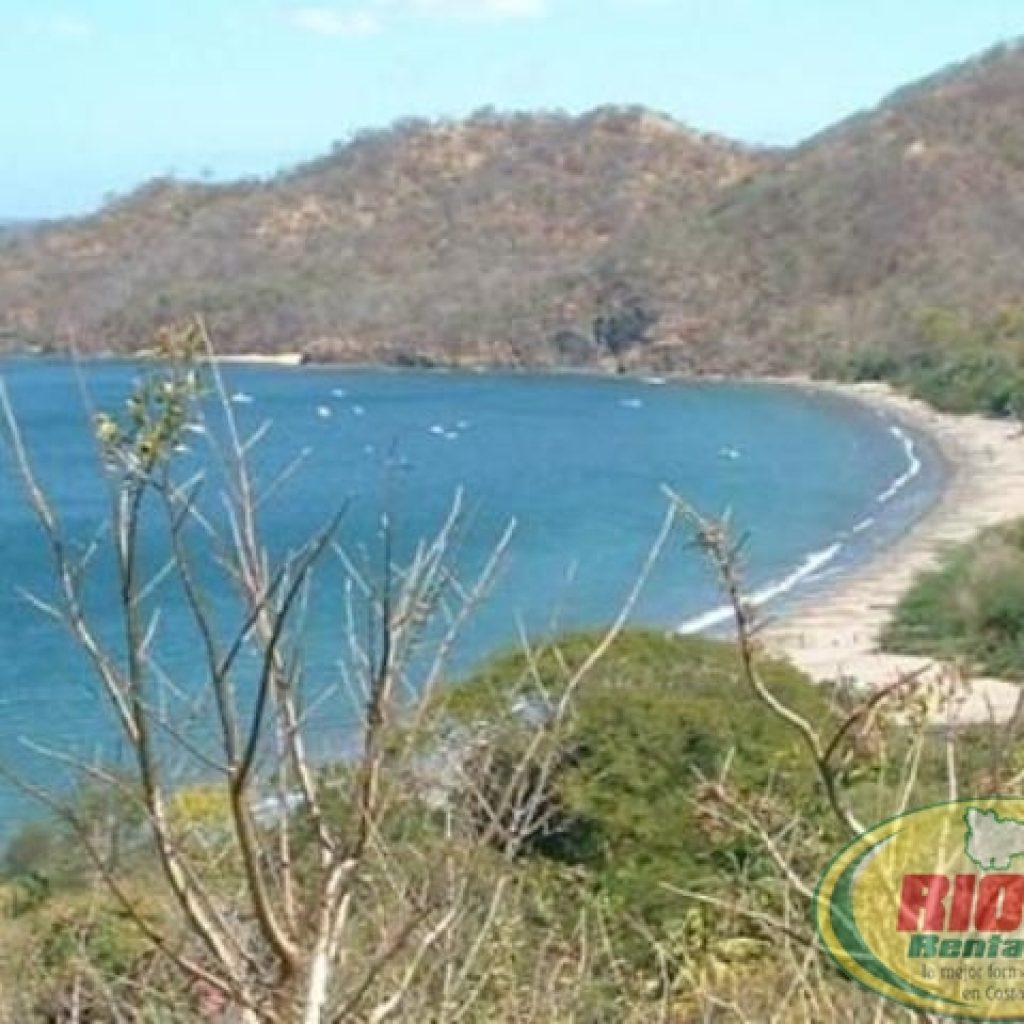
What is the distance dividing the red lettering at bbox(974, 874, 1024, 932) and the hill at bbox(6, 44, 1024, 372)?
261ft

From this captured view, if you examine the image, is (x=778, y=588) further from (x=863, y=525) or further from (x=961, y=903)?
(x=961, y=903)

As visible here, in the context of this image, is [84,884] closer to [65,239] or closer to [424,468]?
[424,468]

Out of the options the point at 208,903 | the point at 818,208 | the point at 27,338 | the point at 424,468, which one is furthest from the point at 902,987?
the point at 27,338

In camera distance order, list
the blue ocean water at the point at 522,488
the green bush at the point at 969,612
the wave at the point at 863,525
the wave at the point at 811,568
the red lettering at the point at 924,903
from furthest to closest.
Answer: the wave at the point at 863,525
the wave at the point at 811,568
the green bush at the point at 969,612
the blue ocean water at the point at 522,488
the red lettering at the point at 924,903

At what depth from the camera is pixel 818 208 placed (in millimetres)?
99312

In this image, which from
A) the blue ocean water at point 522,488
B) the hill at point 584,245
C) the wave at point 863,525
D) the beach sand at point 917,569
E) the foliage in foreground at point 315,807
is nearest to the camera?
the foliage in foreground at point 315,807

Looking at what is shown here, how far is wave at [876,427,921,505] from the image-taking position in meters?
50.4

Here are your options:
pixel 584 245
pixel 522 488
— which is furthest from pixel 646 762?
pixel 584 245

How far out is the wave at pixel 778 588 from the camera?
1256 inches

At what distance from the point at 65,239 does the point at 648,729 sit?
392 feet

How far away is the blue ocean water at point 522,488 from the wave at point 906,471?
0.54ft

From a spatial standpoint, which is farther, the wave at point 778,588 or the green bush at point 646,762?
the wave at point 778,588

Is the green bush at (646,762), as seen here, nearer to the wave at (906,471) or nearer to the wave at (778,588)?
the wave at (778,588)

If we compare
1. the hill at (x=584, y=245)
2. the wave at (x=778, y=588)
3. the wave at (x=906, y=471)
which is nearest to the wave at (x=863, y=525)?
the wave at (x=778, y=588)
